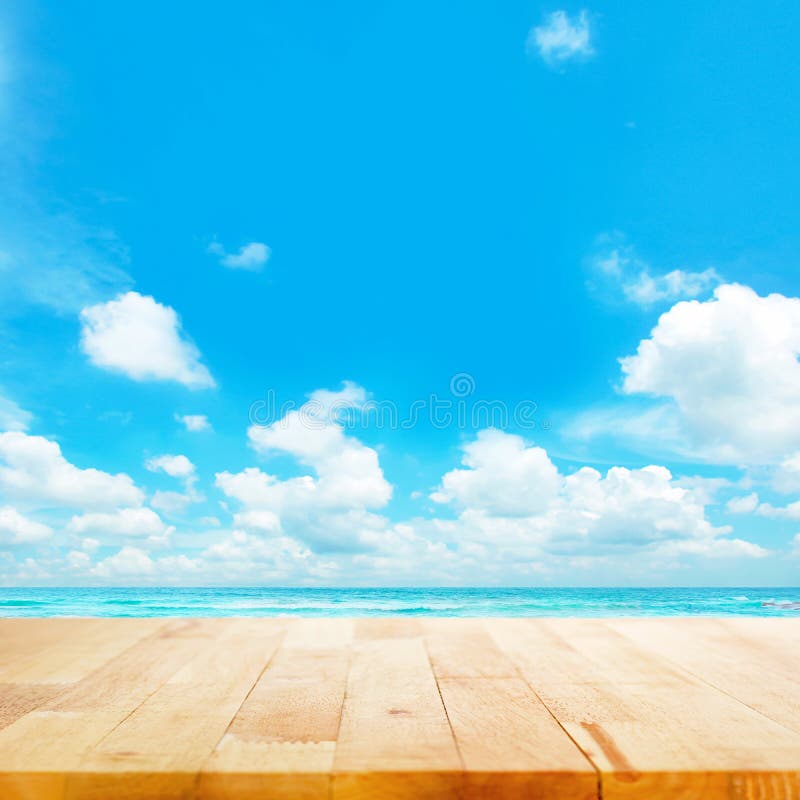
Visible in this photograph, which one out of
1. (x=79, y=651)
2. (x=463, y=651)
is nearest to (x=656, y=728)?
(x=463, y=651)

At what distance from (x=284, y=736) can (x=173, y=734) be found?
321 millimetres

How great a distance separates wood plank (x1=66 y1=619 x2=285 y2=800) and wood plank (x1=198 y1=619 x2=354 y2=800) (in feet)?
0.17

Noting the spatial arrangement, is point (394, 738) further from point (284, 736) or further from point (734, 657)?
point (734, 657)

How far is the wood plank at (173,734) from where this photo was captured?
136 centimetres

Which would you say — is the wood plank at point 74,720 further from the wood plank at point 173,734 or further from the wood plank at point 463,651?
the wood plank at point 463,651

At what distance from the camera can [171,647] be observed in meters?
2.91

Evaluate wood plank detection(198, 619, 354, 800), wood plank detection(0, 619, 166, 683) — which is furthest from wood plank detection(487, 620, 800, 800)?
wood plank detection(0, 619, 166, 683)

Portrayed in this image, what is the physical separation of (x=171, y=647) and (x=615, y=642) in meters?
2.25

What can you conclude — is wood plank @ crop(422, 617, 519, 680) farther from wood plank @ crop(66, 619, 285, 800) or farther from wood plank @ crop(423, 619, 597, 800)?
wood plank @ crop(66, 619, 285, 800)

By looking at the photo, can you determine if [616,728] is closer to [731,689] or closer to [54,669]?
[731,689]

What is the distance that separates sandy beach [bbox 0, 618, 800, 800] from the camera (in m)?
1.37

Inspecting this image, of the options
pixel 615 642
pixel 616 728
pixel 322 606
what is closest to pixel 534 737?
pixel 616 728

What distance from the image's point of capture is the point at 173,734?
64.9 inches

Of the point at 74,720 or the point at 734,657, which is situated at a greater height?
the point at 734,657
